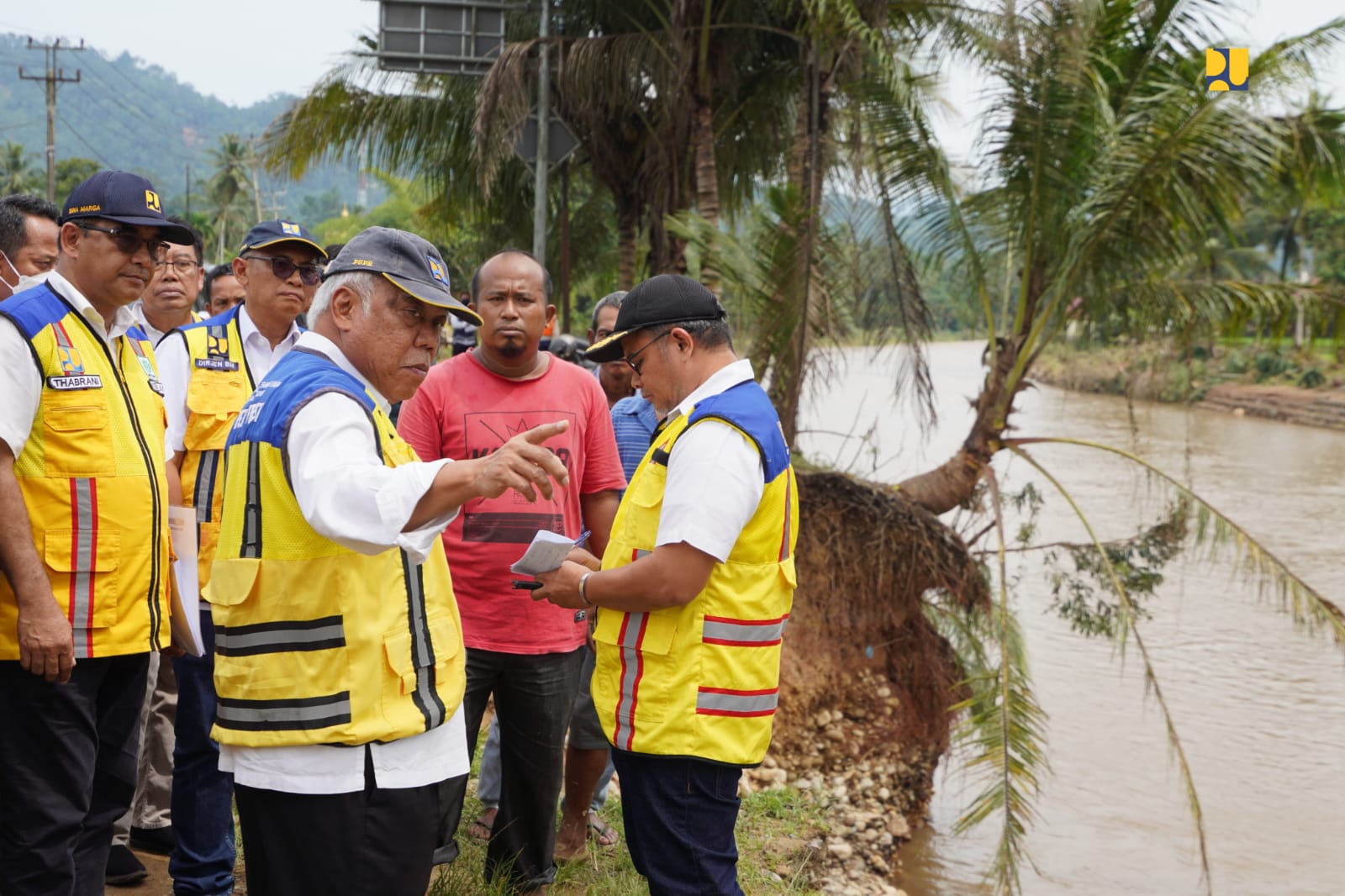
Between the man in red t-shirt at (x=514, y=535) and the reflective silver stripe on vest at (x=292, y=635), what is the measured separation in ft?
4.74

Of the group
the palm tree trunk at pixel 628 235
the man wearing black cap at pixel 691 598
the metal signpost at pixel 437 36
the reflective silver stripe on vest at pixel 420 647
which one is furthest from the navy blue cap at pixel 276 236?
the palm tree trunk at pixel 628 235

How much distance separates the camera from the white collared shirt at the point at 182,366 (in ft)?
11.5

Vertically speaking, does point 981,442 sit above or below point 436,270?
below

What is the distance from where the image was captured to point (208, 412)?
11.4 feet

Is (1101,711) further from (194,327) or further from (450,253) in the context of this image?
(450,253)

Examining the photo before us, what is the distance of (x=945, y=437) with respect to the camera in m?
26.5

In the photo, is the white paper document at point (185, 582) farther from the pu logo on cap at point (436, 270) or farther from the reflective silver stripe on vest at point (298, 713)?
the pu logo on cap at point (436, 270)

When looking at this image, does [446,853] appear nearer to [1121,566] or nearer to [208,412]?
[208,412]

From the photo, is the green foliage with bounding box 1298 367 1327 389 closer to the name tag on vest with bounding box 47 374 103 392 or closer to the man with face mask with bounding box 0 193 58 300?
the man with face mask with bounding box 0 193 58 300

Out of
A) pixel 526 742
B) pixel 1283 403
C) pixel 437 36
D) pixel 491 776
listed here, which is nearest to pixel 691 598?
pixel 526 742

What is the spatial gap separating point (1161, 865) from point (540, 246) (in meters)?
7.13

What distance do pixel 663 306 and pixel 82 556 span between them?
148 cm

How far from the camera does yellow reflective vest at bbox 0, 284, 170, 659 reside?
8.71 feet

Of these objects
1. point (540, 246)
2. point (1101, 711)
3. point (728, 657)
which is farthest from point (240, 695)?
point (1101, 711)
